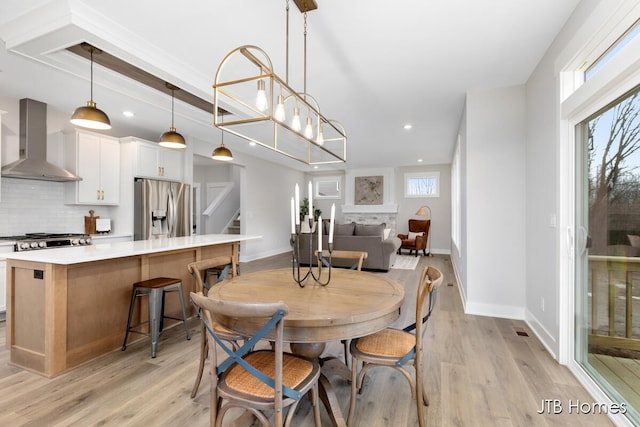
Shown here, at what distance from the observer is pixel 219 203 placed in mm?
8281

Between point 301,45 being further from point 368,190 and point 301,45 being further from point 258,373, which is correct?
point 368,190

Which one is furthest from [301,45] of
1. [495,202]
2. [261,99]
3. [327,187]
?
[327,187]

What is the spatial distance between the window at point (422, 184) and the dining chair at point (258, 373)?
822cm

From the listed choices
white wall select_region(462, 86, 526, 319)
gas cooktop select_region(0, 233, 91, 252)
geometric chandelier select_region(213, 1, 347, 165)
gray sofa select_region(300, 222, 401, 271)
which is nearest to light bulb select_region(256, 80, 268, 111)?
geometric chandelier select_region(213, 1, 347, 165)

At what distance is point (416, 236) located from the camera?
7.93 metres

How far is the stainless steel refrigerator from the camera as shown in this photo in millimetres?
4699

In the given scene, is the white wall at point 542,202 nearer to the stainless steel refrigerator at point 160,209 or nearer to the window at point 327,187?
the stainless steel refrigerator at point 160,209

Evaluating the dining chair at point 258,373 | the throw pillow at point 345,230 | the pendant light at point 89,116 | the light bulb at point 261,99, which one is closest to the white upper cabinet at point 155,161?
the pendant light at point 89,116

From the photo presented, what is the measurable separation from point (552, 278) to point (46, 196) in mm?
5929

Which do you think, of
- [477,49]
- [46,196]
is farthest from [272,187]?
[477,49]

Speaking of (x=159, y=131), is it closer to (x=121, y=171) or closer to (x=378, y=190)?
(x=121, y=171)

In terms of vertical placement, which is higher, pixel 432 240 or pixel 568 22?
pixel 568 22

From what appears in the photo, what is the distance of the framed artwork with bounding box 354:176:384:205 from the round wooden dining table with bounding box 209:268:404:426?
24.2 ft

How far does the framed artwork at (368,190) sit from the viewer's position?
9.36 m
